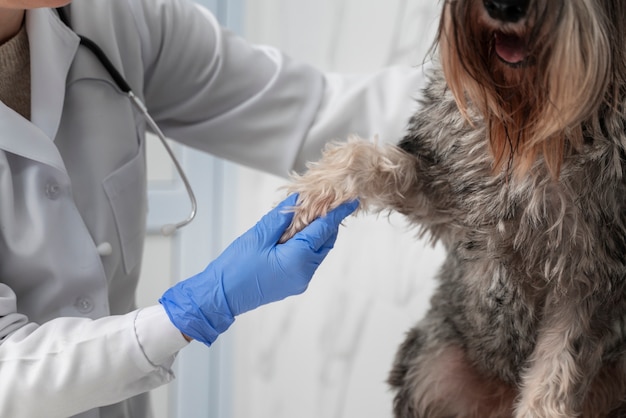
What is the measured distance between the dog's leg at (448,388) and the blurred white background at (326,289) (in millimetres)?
492

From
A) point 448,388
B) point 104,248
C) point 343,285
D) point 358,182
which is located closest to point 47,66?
point 104,248

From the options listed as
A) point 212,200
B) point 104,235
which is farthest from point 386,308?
point 104,235

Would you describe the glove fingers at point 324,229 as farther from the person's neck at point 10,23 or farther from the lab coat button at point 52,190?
the person's neck at point 10,23

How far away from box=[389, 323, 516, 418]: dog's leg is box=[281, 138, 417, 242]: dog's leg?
1.02ft

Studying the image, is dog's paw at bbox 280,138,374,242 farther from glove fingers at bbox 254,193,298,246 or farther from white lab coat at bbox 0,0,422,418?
white lab coat at bbox 0,0,422,418

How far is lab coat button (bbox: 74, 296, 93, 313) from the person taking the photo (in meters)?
1.41

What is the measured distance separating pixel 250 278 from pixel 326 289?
94 centimetres

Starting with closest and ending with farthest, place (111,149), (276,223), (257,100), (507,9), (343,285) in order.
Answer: (507,9) < (276,223) < (111,149) < (257,100) < (343,285)

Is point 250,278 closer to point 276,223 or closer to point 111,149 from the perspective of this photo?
point 276,223

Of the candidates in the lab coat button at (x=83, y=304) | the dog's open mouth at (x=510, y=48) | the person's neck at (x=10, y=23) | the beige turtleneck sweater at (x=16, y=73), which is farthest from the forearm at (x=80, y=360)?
the dog's open mouth at (x=510, y=48)

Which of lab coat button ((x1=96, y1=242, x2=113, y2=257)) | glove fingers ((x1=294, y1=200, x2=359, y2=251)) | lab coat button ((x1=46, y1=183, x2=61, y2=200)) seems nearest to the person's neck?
lab coat button ((x1=46, y1=183, x2=61, y2=200))

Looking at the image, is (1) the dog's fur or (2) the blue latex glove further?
(2) the blue latex glove

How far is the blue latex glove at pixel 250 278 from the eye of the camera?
1312 millimetres

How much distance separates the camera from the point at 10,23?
56.9 inches
